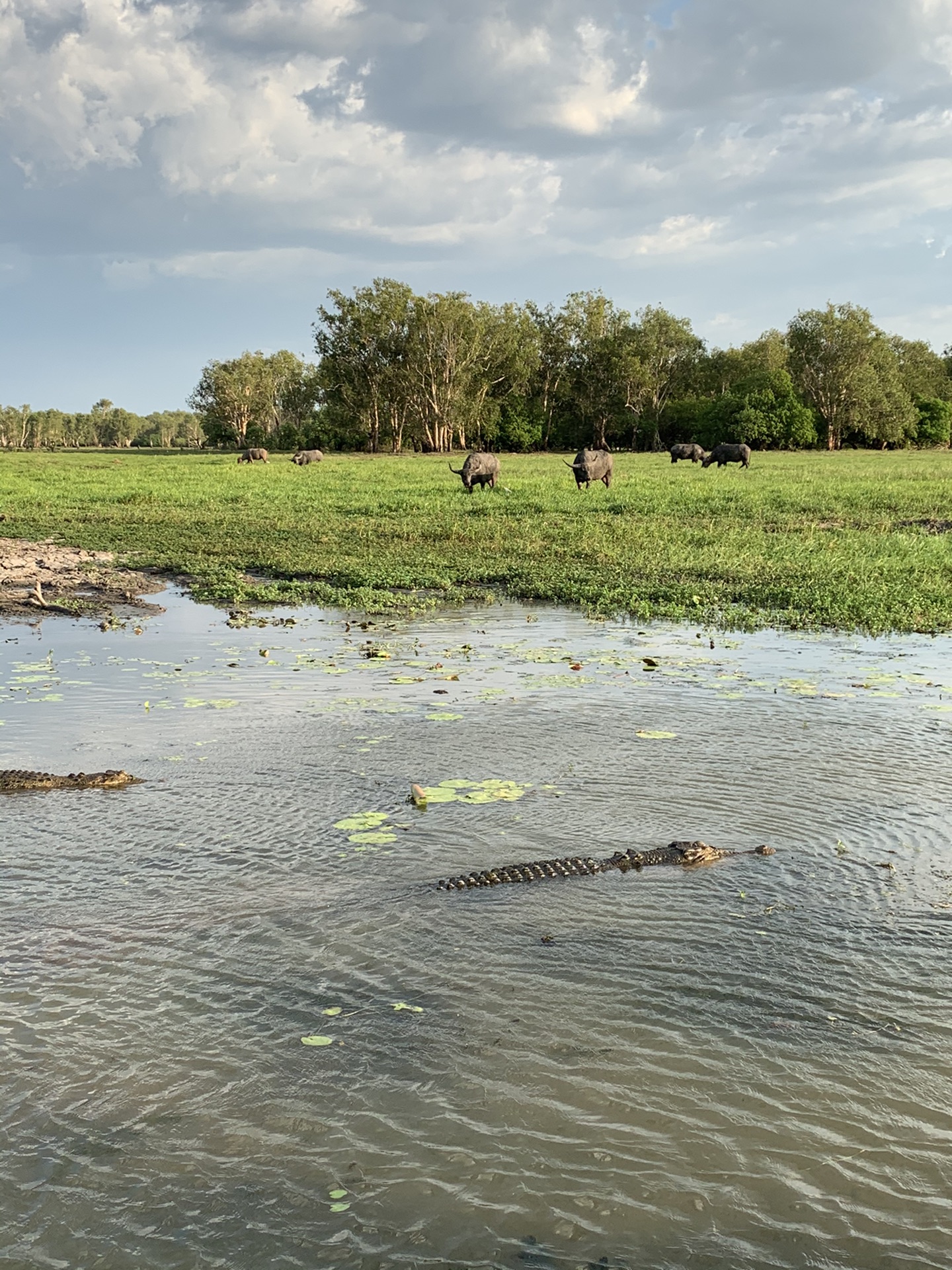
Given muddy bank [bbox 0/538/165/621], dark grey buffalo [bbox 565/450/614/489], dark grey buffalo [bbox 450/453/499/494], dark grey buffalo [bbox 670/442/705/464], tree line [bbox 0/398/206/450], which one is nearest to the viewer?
muddy bank [bbox 0/538/165/621]

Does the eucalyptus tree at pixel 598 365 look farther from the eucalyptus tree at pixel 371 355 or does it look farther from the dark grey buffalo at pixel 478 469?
the dark grey buffalo at pixel 478 469

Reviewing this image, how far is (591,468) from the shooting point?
32.4 m

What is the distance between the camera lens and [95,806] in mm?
6590

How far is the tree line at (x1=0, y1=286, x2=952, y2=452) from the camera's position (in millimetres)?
73625

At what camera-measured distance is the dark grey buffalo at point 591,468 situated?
32.3m

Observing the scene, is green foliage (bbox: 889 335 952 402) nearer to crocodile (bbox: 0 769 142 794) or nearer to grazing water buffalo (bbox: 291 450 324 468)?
grazing water buffalo (bbox: 291 450 324 468)


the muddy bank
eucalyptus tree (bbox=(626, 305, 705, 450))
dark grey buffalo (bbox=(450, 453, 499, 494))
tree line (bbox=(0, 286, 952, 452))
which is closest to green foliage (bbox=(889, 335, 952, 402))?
tree line (bbox=(0, 286, 952, 452))

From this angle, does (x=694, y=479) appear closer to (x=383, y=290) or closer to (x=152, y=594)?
(x=152, y=594)

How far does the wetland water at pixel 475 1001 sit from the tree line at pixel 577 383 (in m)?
68.3

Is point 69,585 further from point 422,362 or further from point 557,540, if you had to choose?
point 422,362

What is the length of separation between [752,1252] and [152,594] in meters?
14.4

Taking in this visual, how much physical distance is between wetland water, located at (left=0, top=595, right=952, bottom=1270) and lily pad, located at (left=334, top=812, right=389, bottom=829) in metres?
0.03

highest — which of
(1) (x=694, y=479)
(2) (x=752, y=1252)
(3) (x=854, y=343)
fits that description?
(3) (x=854, y=343)

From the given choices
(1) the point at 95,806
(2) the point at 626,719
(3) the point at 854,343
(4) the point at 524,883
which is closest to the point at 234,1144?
(4) the point at 524,883
